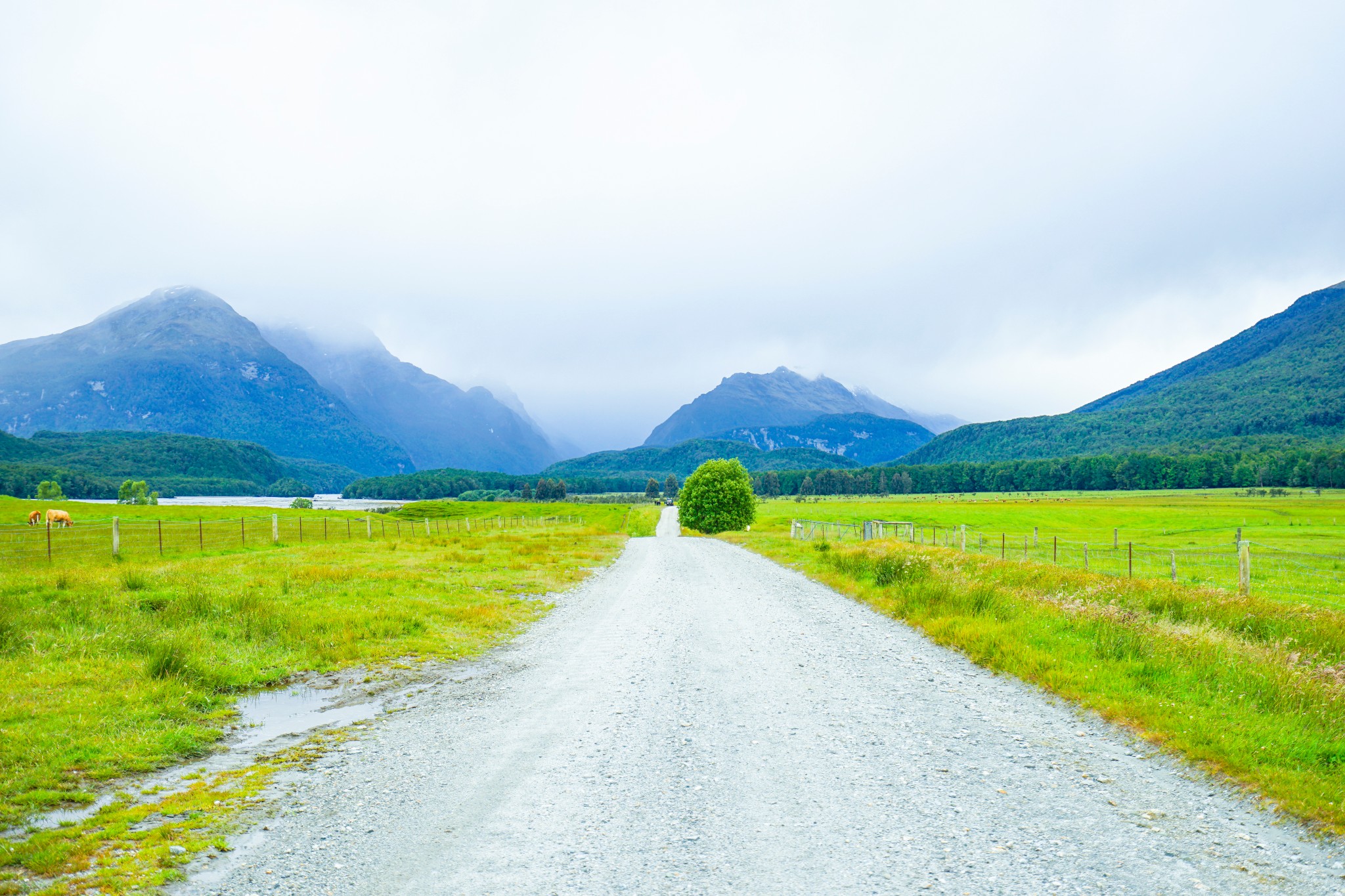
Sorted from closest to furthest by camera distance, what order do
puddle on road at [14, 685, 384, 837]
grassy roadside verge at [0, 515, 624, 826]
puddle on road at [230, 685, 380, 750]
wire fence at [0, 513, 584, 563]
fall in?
puddle on road at [14, 685, 384, 837]
grassy roadside verge at [0, 515, 624, 826]
puddle on road at [230, 685, 380, 750]
wire fence at [0, 513, 584, 563]

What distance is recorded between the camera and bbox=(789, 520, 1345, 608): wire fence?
18938 mm

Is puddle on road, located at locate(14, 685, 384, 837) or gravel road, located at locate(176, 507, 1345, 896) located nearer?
gravel road, located at locate(176, 507, 1345, 896)

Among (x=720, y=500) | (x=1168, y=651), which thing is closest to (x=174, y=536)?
(x=1168, y=651)

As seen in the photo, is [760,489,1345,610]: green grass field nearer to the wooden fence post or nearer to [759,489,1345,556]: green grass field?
[759,489,1345,556]: green grass field

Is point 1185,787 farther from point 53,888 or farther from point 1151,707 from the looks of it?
point 53,888

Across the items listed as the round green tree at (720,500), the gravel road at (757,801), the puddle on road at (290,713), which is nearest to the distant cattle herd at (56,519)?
the puddle on road at (290,713)

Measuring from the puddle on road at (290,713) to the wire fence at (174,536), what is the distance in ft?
62.6

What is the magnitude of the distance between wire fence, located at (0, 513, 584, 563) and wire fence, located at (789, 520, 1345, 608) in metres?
33.4

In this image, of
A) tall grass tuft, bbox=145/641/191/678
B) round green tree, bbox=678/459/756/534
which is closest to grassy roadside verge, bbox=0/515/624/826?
tall grass tuft, bbox=145/641/191/678

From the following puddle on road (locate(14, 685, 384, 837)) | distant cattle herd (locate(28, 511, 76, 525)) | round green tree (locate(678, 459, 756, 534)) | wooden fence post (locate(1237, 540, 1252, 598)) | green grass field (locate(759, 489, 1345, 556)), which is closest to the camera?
puddle on road (locate(14, 685, 384, 837))

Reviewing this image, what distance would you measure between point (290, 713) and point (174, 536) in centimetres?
4197

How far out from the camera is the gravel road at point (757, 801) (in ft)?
15.3

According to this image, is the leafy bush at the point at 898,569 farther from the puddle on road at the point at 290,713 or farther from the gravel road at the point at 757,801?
the puddle on road at the point at 290,713

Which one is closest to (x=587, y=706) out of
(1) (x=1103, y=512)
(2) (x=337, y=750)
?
(2) (x=337, y=750)
